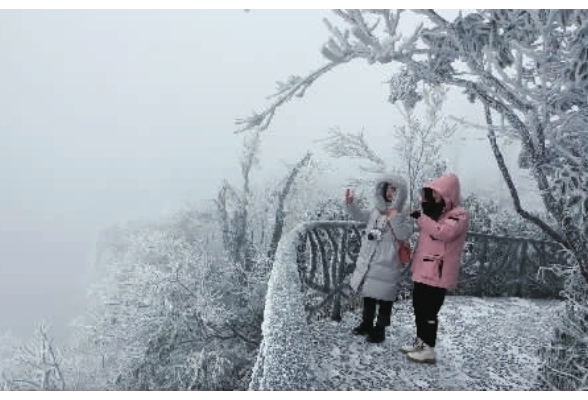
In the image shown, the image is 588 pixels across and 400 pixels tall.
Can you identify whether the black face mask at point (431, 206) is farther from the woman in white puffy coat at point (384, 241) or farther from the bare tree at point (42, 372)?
the bare tree at point (42, 372)

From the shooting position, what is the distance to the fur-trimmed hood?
4281 mm

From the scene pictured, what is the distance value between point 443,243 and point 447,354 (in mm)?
1402

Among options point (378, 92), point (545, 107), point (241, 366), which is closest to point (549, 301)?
point (545, 107)

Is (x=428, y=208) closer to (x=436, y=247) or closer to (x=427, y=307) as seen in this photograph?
(x=436, y=247)

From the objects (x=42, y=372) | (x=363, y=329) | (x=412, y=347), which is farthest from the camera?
(x=42, y=372)

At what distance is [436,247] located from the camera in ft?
13.4

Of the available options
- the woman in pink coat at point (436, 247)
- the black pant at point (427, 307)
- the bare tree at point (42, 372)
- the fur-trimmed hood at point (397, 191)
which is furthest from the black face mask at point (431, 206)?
the bare tree at point (42, 372)

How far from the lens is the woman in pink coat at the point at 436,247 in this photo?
3.99m

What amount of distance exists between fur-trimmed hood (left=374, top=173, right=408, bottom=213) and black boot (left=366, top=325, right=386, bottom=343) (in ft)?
4.04

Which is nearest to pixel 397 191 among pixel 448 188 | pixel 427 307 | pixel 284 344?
pixel 448 188

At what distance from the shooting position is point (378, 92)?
166 meters

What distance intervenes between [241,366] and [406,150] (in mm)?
10508

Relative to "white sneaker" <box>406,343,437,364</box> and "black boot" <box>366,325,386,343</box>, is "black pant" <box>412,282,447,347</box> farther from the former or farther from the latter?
"black boot" <box>366,325,386,343</box>

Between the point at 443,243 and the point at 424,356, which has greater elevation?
the point at 443,243
